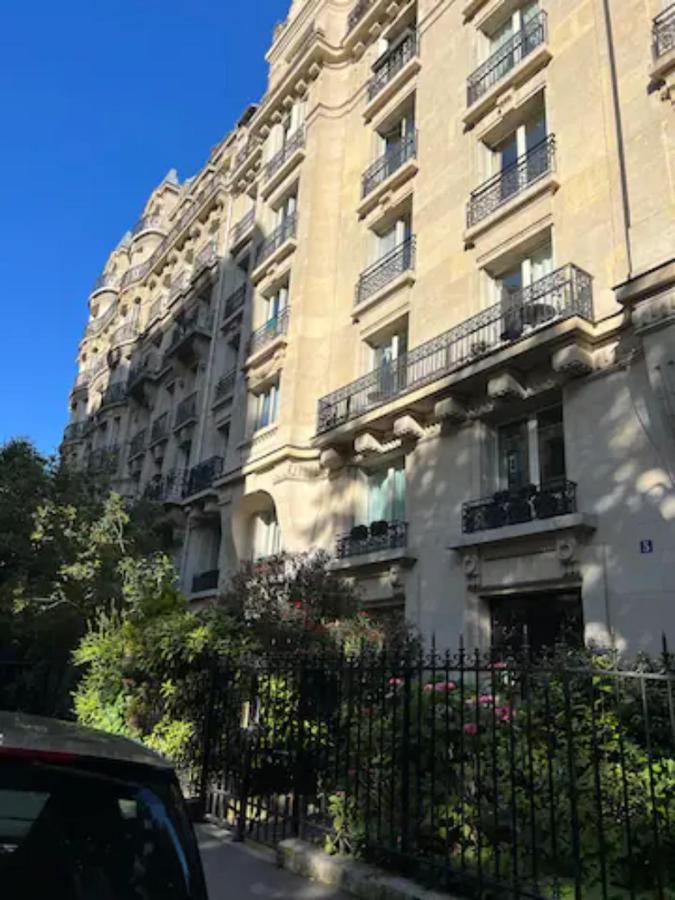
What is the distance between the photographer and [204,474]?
68.7ft

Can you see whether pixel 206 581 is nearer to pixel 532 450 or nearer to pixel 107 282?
pixel 532 450

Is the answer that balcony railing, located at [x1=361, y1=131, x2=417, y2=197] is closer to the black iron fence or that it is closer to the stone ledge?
the black iron fence

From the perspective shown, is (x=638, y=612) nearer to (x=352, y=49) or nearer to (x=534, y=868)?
(x=534, y=868)

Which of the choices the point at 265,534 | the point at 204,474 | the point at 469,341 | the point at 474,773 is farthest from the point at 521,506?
the point at 204,474

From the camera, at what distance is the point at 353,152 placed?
61.7ft

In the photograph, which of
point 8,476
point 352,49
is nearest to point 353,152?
point 352,49

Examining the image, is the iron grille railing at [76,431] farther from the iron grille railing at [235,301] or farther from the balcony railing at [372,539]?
the balcony railing at [372,539]

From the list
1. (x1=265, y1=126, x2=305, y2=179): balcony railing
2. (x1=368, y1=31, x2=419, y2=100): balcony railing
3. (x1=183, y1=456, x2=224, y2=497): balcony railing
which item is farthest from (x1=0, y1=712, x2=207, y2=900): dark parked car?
(x1=265, y1=126, x2=305, y2=179): balcony railing

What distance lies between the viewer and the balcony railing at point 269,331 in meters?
18.3

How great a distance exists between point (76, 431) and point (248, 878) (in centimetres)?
3483

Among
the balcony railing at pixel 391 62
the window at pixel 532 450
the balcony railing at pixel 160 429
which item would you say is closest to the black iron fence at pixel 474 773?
the window at pixel 532 450

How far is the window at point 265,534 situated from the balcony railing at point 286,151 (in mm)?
11058

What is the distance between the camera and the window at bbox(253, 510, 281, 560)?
57.6 ft

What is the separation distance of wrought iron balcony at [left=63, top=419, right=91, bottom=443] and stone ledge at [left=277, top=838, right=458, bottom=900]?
32.1m
